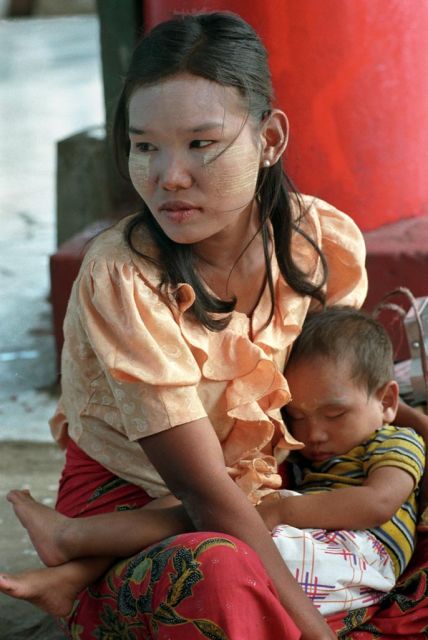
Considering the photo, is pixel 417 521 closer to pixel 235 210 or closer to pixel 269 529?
pixel 269 529

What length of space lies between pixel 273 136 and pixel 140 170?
0.97 feet

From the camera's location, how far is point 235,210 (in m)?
2.29

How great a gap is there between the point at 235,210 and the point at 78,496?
687mm

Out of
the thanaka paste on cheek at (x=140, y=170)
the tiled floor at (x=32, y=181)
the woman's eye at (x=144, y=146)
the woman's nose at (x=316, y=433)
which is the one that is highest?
the woman's eye at (x=144, y=146)

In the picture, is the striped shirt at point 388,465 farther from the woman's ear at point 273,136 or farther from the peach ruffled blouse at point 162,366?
the woman's ear at point 273,136

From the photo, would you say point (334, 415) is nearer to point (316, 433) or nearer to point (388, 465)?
point (316, 433)

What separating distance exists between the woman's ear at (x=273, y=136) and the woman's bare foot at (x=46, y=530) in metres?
0.81

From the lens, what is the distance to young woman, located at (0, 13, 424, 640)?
204 cm

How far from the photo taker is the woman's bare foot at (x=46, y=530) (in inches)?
89.1

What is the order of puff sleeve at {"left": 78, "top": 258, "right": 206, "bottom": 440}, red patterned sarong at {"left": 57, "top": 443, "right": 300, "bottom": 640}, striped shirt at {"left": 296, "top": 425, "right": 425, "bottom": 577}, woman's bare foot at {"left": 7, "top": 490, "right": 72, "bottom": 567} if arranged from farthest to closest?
striped shirt at {"left": 296, "top": 425, "right": 425, "bottom": 577} < woman's bare foot at {"left": 7, "top": 490, "right": 72, "bottom": 567} < puff sleeve at {"left": 78, "top": 258, "right": 206, "bottom": 440} < red patterned sarong at {"left": 57, "top": 443, "right": 300, "bottom": 640}

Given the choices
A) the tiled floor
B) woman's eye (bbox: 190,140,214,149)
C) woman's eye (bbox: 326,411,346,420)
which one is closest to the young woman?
woman's eye (bbox: 190,140,214,149)

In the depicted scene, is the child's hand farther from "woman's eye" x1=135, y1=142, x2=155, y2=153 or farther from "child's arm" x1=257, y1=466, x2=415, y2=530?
"woman's eye" x1=135, y1=142, x2=155, y2=153

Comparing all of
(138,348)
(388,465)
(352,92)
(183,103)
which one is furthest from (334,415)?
(352,92)

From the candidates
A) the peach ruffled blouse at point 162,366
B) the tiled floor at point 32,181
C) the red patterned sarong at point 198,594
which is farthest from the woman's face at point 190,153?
the tiled floor at point 32,181
